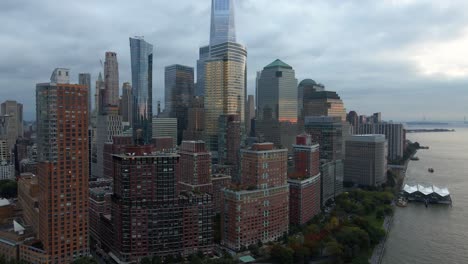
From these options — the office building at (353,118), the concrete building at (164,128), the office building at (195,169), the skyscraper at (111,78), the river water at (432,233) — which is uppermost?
the skyscraper at (111,78)

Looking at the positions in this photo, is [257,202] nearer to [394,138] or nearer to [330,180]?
[330,180]

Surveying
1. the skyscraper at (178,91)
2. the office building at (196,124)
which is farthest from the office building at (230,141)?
the skyscraper at (178,91)

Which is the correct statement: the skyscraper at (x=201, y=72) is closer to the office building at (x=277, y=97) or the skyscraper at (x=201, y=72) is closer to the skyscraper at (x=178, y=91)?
the skyscraper at (x=178, y=91)

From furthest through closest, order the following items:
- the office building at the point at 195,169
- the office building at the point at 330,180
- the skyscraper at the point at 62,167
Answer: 1. the office building at the point at 330,180
2. the office building at the point at 195,169
3. the skyscraper at the point at 62,167

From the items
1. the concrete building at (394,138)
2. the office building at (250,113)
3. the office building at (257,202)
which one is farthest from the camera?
the office building at (250,113)

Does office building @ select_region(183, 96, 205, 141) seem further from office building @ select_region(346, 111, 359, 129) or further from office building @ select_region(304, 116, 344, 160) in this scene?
office building @ select_region(346, 111, 359, 129)

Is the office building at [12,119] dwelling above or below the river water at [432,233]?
above
